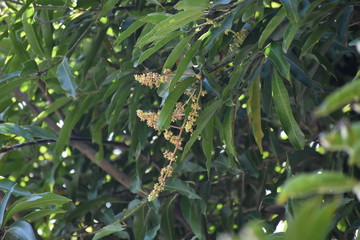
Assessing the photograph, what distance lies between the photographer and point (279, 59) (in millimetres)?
1068

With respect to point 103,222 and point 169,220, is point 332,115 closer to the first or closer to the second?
point 169,220

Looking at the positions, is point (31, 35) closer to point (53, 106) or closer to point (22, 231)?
point (53, 106)

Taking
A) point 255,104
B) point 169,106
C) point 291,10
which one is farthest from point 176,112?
point 291,10

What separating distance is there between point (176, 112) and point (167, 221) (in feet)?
1.46

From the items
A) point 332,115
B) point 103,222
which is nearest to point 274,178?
point 332,115

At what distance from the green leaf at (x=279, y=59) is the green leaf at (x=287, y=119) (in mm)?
63

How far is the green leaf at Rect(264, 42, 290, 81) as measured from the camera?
1064mm

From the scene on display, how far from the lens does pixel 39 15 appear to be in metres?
1.60

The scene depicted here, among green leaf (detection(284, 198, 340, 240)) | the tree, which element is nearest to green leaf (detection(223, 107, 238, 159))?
the tree

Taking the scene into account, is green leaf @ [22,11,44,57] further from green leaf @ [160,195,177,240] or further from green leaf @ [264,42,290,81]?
green leaf @ [264,42,290,81]

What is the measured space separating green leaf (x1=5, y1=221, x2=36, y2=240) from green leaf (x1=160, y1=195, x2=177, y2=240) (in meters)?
0.41

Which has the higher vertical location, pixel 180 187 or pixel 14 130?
pixel 14 130

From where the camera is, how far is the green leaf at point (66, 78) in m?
1.34

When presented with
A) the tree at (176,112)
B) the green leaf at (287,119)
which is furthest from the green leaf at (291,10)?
the green leaf at (287,119)
